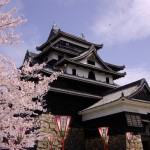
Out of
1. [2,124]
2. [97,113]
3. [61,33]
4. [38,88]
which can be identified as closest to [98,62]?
[61,33]

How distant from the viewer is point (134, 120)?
53.0ft

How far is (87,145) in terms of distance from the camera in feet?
58.2

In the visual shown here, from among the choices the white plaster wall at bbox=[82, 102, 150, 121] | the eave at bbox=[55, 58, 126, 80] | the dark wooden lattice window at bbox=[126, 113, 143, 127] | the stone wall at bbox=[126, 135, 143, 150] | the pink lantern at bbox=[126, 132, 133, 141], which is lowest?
the stone wall at bbox=[126, 135, 143, 150]

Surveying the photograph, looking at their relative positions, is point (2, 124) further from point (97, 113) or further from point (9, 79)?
point (97, 113)

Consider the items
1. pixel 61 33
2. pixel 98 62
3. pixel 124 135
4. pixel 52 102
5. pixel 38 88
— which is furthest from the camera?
pixel 61 33

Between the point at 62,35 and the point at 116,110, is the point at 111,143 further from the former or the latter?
the point at 62,35

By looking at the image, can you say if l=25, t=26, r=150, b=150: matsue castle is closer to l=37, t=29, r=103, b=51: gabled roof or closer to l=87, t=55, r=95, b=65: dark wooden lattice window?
l=87, t=55, r=95, b=65: dark wooden lattice window

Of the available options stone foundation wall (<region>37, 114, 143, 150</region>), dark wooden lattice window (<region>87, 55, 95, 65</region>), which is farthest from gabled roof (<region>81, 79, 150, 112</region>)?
dark wooden lattice window (<region>87, 55, 95, 65</region>)

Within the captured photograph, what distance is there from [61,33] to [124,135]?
13880mm

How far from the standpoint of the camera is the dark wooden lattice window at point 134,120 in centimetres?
1571

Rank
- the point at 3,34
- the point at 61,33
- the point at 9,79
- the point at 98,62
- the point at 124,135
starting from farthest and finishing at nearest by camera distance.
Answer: the point at 61,33 < the point at 98,62 < the point at 124,135 < the point at 9,79 < the point at 3,34

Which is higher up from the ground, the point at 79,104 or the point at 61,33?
the point at 61,33

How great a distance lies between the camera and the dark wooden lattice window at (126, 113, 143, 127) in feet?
51.5

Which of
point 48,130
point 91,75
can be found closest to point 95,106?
point 48,130
